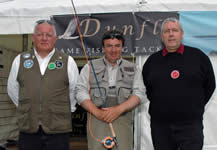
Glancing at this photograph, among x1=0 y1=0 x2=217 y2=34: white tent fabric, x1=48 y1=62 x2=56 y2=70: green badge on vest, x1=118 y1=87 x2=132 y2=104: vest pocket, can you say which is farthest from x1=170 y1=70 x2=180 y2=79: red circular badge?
x1=0 y1=0 x2=217 y2=34: white tent fabric

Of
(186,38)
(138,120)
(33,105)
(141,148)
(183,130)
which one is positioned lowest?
(141,148)

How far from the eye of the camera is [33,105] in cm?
248

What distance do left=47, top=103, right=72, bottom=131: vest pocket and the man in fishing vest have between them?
18cm

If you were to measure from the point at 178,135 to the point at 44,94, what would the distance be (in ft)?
4.22

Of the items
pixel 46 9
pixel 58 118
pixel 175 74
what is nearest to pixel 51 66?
pixel 58 118

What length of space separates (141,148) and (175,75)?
167 centimetres

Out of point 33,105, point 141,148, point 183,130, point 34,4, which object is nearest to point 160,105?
point 183,130

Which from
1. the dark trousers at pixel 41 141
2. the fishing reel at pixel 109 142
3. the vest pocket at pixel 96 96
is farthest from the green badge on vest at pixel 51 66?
the fishing reel at pixel 109 142

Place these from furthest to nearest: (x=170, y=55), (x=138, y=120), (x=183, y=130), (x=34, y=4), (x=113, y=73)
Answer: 1. (x=34, y=4)
2. (x=138, y=120)
3. (x=113, y=73)
4. (x=170, y=55)
5. (x=183, y=130)

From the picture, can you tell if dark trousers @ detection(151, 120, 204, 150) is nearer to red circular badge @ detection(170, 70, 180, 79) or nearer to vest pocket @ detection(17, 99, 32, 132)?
red circular badge @ detection(170, 70, 180, 79)

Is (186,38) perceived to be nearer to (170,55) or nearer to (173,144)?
(170,55)

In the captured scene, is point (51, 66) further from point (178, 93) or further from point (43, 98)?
point (178, 93)

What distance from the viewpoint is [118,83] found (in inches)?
101

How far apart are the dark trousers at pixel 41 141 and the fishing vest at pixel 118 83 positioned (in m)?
0.51
